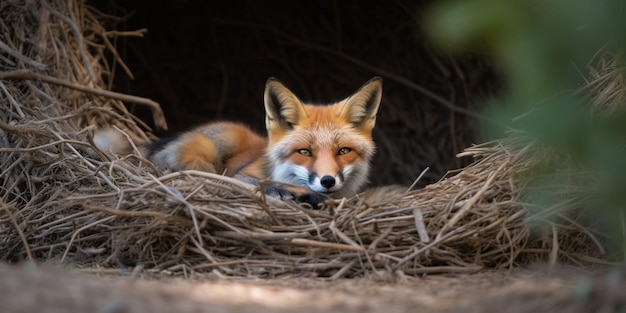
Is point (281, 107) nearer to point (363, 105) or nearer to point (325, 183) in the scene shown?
point (363, 105)

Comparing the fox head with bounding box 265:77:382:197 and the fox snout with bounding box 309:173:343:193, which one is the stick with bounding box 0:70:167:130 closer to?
the fox head with bounding box 265:77:382:197

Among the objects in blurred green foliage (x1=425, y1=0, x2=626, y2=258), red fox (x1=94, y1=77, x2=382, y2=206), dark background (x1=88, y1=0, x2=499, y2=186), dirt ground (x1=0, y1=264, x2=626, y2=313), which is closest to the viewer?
blurred green foliage (x1=425, y1=0, x2=626, y2=258)

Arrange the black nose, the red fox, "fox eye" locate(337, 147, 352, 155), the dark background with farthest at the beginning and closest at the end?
the dark background
"fox eye" locate(337, 147, 352, 155)
the red fox
the black nose

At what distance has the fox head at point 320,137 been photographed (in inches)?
235

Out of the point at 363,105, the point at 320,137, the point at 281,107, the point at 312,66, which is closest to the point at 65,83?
the point at 281,107

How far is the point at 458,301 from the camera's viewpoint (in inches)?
126

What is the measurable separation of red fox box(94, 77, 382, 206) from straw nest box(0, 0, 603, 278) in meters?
0.68

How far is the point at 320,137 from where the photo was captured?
6074 mm

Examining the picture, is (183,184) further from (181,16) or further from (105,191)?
(181,16)

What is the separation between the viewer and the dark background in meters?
8.83

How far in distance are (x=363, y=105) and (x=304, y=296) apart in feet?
10.3

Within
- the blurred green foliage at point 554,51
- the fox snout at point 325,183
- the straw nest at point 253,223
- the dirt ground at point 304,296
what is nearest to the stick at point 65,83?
the straw nest at point 253,223

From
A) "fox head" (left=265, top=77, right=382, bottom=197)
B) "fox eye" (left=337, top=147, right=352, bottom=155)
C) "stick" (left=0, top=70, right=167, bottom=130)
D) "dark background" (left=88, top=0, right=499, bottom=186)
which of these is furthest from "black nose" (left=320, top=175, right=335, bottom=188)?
"dark background" (left=88, top=0, right=499, bottom=186)

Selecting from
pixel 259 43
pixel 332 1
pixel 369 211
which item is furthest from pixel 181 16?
pixel 369 211
